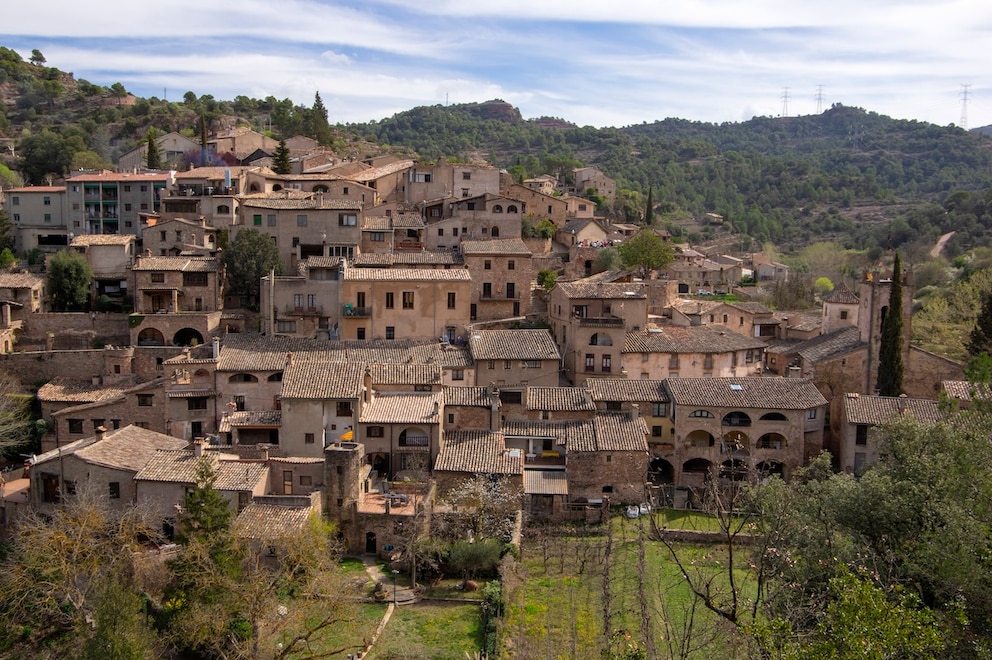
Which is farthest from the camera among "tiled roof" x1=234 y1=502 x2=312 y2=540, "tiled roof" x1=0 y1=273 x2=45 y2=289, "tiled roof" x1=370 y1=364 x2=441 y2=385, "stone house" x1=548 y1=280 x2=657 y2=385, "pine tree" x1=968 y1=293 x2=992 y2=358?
"tiled roof" x1=0 y1=273 x2=45 y2=289

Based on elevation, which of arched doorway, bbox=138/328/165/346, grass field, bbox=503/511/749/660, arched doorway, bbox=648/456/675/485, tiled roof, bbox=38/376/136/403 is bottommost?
grass field, bbox=503/511/749/660

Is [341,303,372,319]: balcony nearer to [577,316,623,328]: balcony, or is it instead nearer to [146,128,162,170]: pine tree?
[577,316,623,328]: balcony

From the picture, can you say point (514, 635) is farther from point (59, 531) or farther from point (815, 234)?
point (815, 234)

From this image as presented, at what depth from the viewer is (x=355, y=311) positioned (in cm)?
4469

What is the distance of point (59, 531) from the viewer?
29.4 meters

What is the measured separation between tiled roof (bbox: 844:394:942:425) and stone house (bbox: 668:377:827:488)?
1.37 m

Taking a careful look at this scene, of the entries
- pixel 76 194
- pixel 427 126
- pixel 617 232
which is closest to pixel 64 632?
pixel 76 194

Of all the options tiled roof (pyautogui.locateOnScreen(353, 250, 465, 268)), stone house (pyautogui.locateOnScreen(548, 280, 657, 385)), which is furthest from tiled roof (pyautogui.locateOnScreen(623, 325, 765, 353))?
tiled roof (pyautogui.locateOnScreen(353, 250, 465, 268))

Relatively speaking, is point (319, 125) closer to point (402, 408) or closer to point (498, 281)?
point (498, 281)

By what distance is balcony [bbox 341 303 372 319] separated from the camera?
44562 mm

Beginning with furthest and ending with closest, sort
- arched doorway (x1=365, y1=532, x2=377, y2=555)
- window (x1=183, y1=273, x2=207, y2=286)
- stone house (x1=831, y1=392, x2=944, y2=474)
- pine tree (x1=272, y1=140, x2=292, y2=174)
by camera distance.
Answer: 1. pine tree (x1=272, y1=140, x2=292, y2=174)
2. window (x1=183, y1=273, x2=207, y2=286)
3. stone house (x1=831, y1=392, x2=944, y2=474)
4. arched doorway (x1=365, y1=532, x2=377, y2=555)

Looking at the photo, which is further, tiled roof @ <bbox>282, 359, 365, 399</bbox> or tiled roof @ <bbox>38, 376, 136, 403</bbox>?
tiled roof @ <bbox>38, 376, 136, 403</bbox>

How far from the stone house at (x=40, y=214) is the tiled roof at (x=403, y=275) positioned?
25.6 m

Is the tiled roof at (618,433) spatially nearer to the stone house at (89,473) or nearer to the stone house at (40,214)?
the stone house at (89,473)
